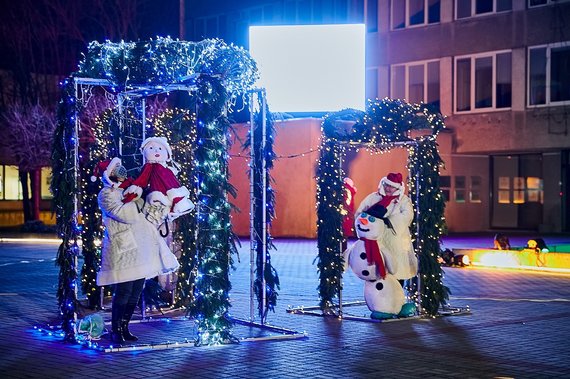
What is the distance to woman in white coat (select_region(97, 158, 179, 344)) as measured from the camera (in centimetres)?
1043

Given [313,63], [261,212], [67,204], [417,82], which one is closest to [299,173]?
[313,63]

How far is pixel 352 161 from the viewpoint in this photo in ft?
105

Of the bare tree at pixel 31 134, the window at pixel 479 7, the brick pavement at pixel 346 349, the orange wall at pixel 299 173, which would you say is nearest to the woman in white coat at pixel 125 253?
the brick pavement at pixel 346 349

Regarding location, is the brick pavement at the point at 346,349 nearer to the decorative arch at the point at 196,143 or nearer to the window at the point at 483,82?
the decorative arch at the point at 196,143

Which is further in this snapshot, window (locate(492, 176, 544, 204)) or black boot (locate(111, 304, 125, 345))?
window (locate(492, 176, 544, 204))

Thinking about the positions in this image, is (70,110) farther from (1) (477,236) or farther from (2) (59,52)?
(2) (59,52)

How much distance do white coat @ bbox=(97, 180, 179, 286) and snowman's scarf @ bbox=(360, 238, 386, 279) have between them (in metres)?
3.06

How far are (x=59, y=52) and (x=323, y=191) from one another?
30.2 m

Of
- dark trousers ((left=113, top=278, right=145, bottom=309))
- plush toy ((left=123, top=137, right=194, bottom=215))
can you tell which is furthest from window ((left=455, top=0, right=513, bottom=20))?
dark trousers ((left=113, top=278, right=145, bottom=309))

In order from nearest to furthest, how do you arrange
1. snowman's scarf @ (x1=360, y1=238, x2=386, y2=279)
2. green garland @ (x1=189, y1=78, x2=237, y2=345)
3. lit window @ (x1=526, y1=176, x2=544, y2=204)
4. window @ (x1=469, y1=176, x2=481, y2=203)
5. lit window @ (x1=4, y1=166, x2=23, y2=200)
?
green garland @ (x1=189, y1=78, x2=237, y2=345) → snowman's scarf @ (x1=360, y1=238, x2=386, y2=279) → window @ (x1=469, y1=176, x2=481, y2=203) → lit window @ (x1=526, y1=176, x2=544, y2=204) → lit window @ (x1=4, y1=166, x2=23, y2=200)

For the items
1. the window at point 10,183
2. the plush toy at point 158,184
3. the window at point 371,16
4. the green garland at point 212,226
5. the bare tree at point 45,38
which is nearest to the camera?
the green garland at point 212,226

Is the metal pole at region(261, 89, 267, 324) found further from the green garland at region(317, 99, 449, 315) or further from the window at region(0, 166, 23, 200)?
the window at region(0, 166, 23, 200)

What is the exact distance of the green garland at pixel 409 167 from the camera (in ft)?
42.9

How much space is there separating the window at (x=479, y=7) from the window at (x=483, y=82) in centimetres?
157
